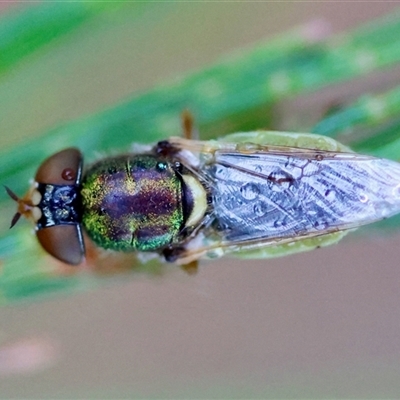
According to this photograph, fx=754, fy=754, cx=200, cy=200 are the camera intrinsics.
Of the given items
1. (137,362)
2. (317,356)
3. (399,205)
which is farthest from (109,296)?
(399,205)

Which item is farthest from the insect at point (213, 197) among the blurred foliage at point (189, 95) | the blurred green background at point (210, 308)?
the blurred green background at point (210, 308)

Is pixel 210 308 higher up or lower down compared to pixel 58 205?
higher up

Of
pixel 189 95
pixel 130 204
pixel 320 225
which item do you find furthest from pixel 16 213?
pixel 320 225

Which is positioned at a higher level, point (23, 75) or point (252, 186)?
point (23, 75)

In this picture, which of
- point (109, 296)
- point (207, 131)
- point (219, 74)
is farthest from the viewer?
point (109, 296)

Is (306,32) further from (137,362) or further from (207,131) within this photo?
(137,362)

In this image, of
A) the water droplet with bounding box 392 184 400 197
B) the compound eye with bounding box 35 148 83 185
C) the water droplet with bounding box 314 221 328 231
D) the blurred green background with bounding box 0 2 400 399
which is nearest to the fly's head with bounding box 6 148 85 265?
the compound eye with bounding box 35 148 83 185

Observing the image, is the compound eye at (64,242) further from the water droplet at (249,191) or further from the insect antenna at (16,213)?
the water droplet at (249,191)

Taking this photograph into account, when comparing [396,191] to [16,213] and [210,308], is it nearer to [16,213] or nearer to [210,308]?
[16,213]
